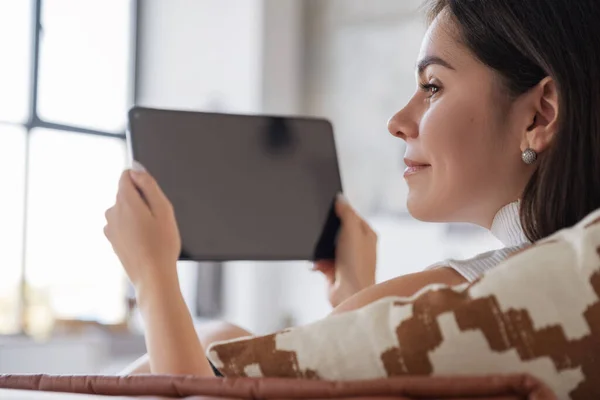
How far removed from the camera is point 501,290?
649 millimetres

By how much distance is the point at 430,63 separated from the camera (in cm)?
112

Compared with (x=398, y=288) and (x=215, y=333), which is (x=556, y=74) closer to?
(x=398, y=288)

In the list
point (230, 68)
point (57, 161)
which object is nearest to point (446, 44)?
point (57, 161)

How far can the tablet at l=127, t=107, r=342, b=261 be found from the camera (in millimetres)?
1601

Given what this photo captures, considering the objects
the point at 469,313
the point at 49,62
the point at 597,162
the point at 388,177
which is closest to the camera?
the point at 469,313

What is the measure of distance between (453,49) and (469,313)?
53 centimetres

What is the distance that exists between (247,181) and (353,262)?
339 millimetres

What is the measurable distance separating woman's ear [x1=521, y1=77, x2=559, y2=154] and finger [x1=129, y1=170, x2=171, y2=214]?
1.53 ft

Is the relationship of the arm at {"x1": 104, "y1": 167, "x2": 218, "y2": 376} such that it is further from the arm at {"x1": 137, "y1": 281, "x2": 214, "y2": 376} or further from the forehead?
the forehead

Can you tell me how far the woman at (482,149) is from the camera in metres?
0.91

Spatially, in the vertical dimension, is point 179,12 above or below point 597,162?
above

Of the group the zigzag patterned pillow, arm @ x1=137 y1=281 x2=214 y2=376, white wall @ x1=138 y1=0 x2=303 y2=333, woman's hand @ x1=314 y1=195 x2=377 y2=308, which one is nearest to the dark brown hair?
the zigzag patterned pillow

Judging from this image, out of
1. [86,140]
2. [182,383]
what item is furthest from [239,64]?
[182,383]

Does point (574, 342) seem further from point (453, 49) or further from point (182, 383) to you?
point (453, 49)
